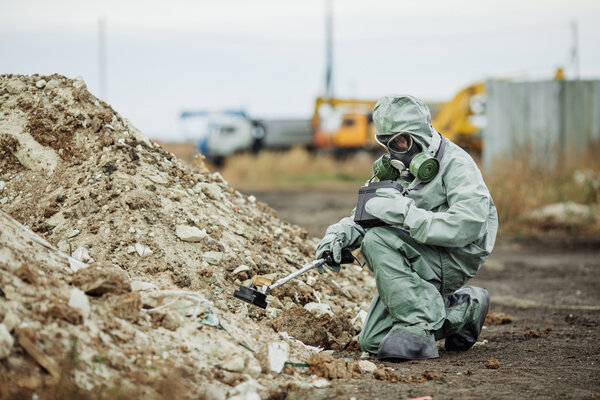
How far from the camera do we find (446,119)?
18328 millimetres

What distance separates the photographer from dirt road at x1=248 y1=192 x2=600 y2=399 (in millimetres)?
3404

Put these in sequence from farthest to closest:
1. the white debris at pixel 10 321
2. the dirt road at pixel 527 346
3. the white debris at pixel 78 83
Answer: the white debris at pixel 78 83
the dirt road at pixel 527 346
the white debris at pixel 10 321

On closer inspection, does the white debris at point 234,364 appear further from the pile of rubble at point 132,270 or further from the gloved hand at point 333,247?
the gloved hand at point 333,247

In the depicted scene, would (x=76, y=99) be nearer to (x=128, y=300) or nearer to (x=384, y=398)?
(x=128, y=300)

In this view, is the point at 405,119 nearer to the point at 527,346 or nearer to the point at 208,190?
the point at 527,346

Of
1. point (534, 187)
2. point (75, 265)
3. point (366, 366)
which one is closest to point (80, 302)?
point (75, 265)

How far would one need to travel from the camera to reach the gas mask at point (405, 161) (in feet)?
13.2

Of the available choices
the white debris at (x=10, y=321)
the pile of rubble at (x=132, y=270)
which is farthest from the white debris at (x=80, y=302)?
the white debris at (x=10, y=321)

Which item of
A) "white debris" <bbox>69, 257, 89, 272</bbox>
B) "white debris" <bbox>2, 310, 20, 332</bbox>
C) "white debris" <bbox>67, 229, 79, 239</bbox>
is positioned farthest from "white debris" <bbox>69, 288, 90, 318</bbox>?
"white debris" <bbox>67, 229, 79, 239</bbox>

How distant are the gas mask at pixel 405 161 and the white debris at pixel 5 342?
7.23 feet

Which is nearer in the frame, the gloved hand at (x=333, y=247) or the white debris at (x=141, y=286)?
the white debris at (x=141, y=286)

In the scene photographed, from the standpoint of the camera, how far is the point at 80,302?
3.29 metres

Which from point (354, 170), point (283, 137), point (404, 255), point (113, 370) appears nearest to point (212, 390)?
point (113, 370)

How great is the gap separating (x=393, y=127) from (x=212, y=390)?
5.79 ft
